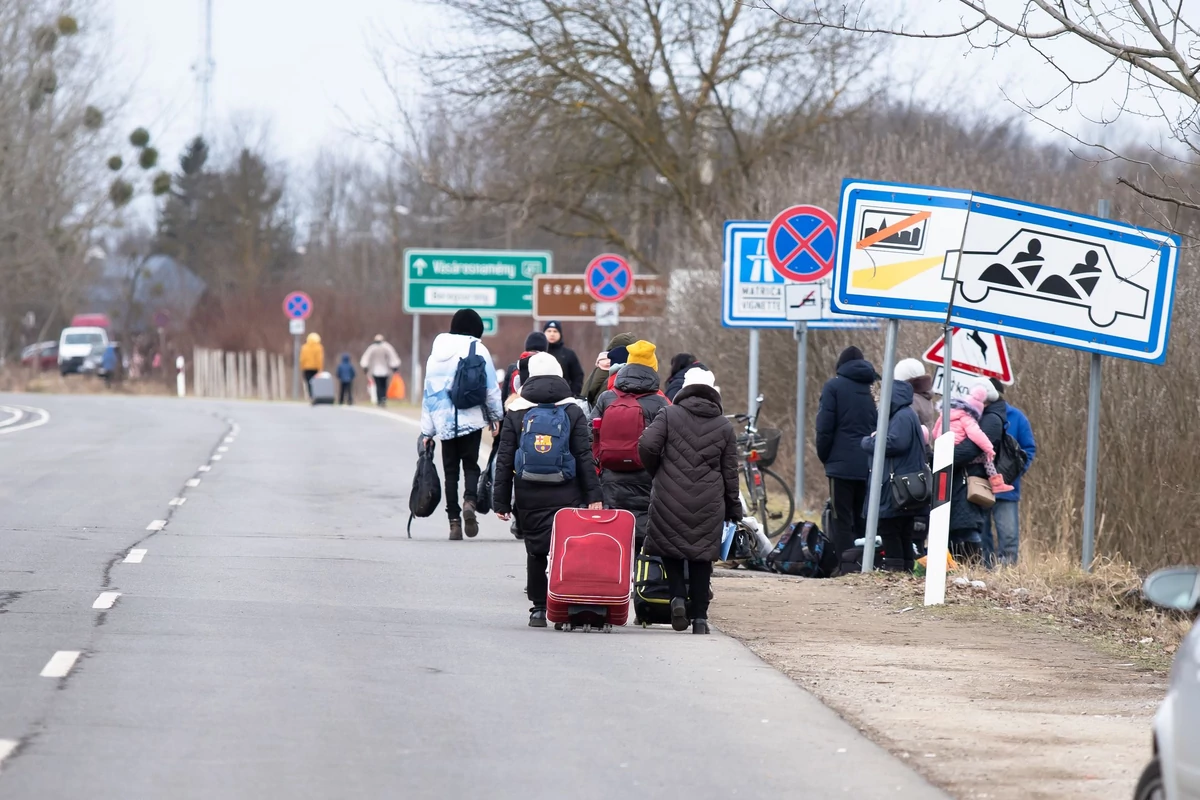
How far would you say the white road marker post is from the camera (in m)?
11.7

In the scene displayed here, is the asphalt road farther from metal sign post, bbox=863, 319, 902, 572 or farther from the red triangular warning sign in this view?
the red triangular warning sign

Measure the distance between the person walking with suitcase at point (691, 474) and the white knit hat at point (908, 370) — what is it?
3.71 metres

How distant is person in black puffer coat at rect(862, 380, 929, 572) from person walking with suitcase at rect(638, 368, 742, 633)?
11.0ft

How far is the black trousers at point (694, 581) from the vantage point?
34.3ft

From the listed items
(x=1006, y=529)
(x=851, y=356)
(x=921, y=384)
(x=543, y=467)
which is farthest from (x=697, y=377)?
(x=851, y=356)

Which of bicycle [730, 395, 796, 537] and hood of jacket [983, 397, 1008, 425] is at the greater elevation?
hood of jacket [983, 397, 1008, 425]

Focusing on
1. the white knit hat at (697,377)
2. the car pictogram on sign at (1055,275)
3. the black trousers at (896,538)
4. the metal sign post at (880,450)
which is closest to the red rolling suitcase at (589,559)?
the white knit hat at (697,377)

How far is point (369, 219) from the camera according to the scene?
340 ft

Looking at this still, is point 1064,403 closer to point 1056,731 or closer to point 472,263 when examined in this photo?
point 1056,731

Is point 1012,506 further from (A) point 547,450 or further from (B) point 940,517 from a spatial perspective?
(A) point 547,450

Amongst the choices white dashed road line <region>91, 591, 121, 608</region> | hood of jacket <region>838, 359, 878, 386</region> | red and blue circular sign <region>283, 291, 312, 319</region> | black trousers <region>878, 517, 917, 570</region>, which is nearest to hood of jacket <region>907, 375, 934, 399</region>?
hood of jacket <region>838, 359, 878, 386</region>

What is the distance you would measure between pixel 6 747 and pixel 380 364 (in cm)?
3798

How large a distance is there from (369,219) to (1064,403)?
90446 mm

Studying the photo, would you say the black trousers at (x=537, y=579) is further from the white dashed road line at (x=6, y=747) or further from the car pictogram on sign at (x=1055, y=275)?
the white dashed road line at (x=6, y=747)
